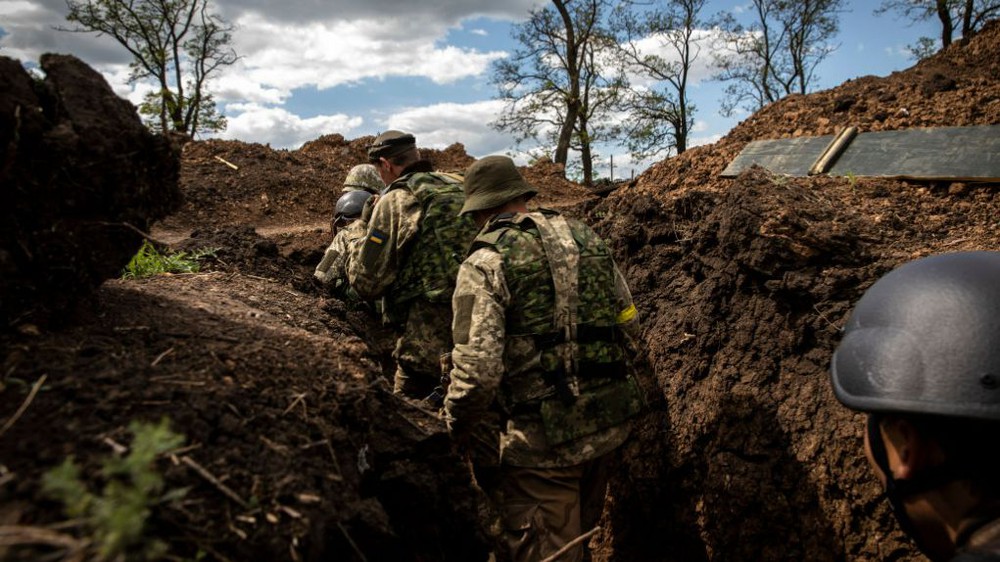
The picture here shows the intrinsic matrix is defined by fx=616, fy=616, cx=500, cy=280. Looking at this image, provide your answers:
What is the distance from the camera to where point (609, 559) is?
13.0ft

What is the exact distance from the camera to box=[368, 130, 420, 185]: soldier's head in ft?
14.5

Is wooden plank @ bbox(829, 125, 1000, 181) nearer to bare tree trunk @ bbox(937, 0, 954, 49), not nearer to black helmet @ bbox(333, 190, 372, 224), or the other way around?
black helmet @ bbox(333, 190, 372, 224)

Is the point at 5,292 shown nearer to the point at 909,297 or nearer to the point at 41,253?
the point at 41,253

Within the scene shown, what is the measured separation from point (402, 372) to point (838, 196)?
4422 mm

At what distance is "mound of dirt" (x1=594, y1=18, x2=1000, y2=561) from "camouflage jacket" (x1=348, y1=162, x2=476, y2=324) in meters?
1.60

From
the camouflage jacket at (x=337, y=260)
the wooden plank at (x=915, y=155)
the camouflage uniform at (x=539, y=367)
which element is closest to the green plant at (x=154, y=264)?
the camouflage jacket at (x=337, y=260)

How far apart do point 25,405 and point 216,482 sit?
46 centimetres

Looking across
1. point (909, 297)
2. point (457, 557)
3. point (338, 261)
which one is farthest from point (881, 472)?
point (338, 261)

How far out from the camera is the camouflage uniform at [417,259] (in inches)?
154

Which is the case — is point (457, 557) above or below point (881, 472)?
below

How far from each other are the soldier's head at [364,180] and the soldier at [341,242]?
8cm

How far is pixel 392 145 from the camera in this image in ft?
14.5

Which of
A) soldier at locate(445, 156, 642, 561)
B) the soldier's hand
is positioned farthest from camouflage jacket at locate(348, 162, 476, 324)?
soldier at locate(445, 156, 642, 561)

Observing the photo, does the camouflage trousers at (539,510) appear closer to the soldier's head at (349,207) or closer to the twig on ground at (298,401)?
the twig on ground at (298,401)
